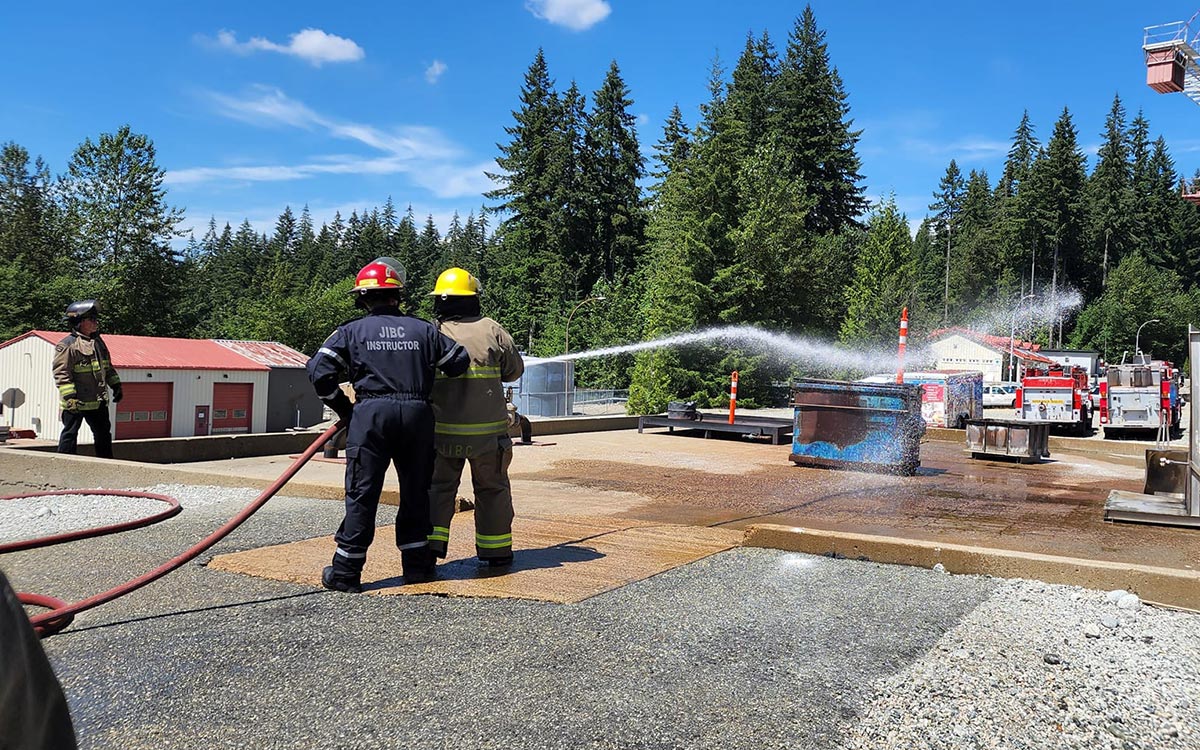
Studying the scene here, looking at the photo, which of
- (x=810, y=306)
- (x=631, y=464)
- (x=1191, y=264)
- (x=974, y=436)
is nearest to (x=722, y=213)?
(x=810, y=306)

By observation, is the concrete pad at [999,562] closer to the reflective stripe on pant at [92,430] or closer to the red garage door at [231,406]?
the reflective stripe on pant at [92,430]

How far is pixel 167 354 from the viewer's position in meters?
25.8

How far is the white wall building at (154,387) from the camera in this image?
24.1 meters

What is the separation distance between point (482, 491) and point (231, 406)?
23.4m

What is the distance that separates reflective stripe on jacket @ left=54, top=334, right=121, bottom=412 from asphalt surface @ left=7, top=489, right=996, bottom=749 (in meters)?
5.16

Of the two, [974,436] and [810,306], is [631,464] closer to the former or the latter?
[974,436]

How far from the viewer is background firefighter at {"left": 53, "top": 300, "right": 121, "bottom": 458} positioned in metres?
10.2

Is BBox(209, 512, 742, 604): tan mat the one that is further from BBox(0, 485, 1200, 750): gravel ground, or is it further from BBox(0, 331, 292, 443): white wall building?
BBox(0, 331, 292, 443): white wall building

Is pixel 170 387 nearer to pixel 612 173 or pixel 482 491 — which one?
pixel 482 491

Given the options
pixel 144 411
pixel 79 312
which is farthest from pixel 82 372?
pixel 144 411

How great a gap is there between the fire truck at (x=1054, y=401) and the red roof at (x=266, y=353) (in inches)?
874

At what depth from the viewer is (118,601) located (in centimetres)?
468

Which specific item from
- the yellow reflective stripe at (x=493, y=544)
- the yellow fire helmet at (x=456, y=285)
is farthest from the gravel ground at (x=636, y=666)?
the yellow fire helmet at (x=456, y=285)

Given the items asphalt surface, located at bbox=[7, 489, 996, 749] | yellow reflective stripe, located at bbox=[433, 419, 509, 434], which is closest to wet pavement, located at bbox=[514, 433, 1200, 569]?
asphalt surface, located at bbox=[7, 489, 996, 749]
